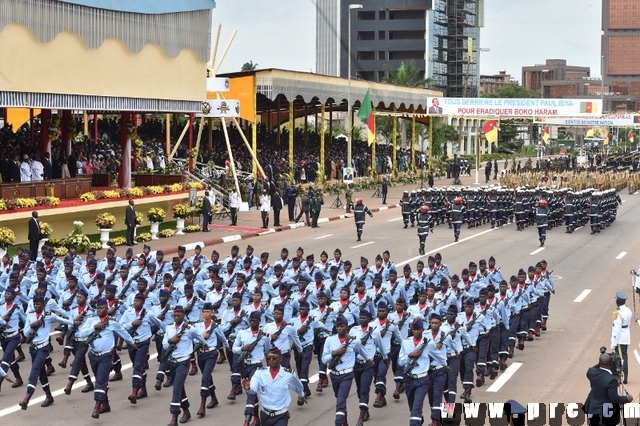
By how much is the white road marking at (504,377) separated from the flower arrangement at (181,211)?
2159 cm

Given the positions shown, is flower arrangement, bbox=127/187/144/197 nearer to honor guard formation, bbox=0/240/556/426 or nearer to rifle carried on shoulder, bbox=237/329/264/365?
honor guard formation, bbox=0/240/556/426

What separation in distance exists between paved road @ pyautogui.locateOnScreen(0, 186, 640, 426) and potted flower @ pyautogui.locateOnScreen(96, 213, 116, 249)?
3.56m

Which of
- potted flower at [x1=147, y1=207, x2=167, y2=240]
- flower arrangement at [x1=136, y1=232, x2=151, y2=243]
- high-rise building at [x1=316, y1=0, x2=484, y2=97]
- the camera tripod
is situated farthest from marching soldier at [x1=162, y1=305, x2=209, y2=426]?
high-rise building at [x1=316, y1=0, x2=484, y2=97]

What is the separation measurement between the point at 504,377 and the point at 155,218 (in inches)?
851

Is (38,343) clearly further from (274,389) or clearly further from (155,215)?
(155,215)

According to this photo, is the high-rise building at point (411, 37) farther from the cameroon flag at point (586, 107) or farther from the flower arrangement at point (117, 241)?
the flower arrangement at point (117, 241)

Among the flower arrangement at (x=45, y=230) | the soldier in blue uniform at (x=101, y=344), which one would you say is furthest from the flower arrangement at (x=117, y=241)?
the soldier in blue uniform at (x=101, y=344)

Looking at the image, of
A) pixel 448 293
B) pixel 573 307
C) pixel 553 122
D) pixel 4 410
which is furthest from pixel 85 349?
pixel 553 122

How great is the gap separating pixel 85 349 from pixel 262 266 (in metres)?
6.28

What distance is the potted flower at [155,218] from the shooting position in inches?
1478

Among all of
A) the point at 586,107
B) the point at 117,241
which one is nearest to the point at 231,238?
the point at 117,241

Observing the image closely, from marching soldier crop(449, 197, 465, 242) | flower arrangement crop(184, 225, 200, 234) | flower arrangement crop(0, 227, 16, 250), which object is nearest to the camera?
flower arrangement crop(0, 227, 16, 250)

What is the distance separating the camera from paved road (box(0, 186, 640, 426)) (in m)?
15.7

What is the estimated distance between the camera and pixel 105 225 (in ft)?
114
